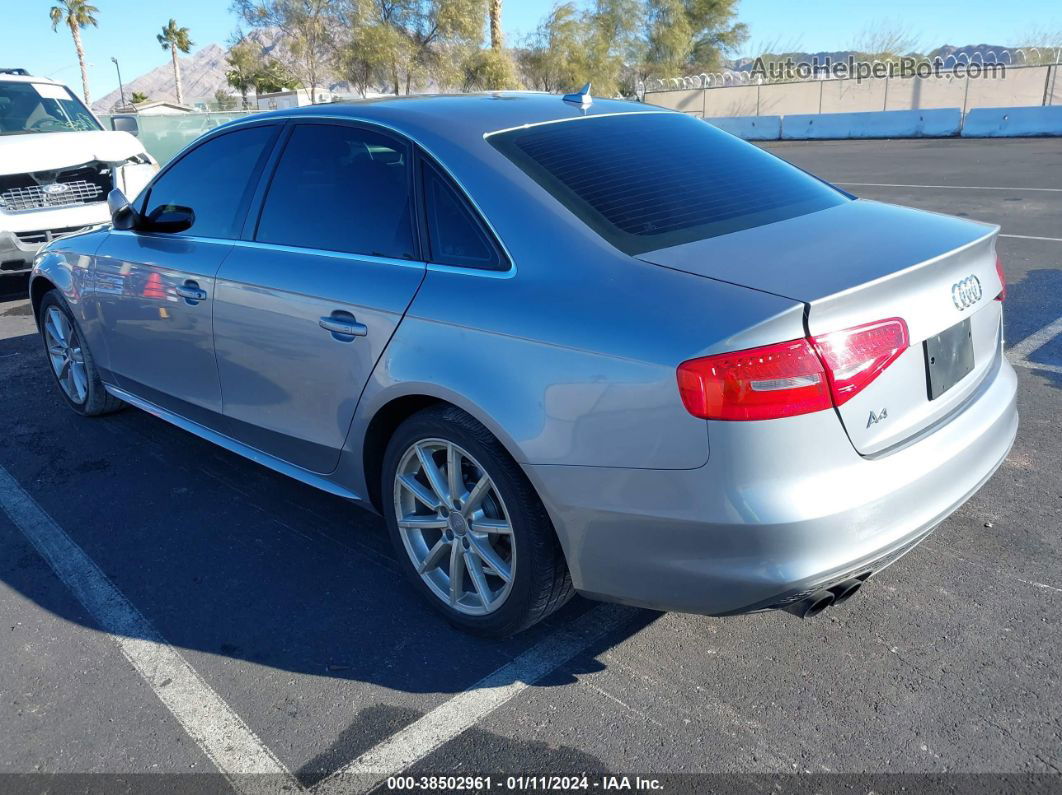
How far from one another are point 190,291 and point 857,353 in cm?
279

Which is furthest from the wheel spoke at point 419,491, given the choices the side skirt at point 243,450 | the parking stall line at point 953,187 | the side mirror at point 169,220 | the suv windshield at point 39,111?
the parking stall line at point 953,187

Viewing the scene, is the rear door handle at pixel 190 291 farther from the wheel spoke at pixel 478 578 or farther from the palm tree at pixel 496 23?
the palm tree at pixel 496 23

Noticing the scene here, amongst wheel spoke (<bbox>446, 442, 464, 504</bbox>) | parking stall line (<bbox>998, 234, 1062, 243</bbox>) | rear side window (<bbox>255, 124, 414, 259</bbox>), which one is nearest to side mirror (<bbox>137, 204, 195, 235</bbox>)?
rear side window (<bbox>255, 124, 414, 259</bbox>)

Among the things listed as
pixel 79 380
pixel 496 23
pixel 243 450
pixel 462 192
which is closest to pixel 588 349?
pixel 462 192

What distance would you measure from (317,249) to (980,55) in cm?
3508

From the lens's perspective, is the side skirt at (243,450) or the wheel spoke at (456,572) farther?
the side skirt at (243,450)

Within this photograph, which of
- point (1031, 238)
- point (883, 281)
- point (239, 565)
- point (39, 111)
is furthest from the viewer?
point (39, 111)

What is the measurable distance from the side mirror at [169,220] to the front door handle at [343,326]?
1.34 metres

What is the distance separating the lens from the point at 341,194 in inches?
132

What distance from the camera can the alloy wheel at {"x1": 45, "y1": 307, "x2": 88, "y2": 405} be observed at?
5176mm

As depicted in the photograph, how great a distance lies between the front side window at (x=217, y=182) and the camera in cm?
378

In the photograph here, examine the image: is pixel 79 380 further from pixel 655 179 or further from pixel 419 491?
pixel 655 179

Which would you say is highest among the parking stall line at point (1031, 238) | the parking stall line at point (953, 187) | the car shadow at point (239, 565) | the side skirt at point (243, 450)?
the parking stall line at point (953, 187)

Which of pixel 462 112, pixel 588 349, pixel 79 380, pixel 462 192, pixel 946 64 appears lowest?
pixel 79 380
